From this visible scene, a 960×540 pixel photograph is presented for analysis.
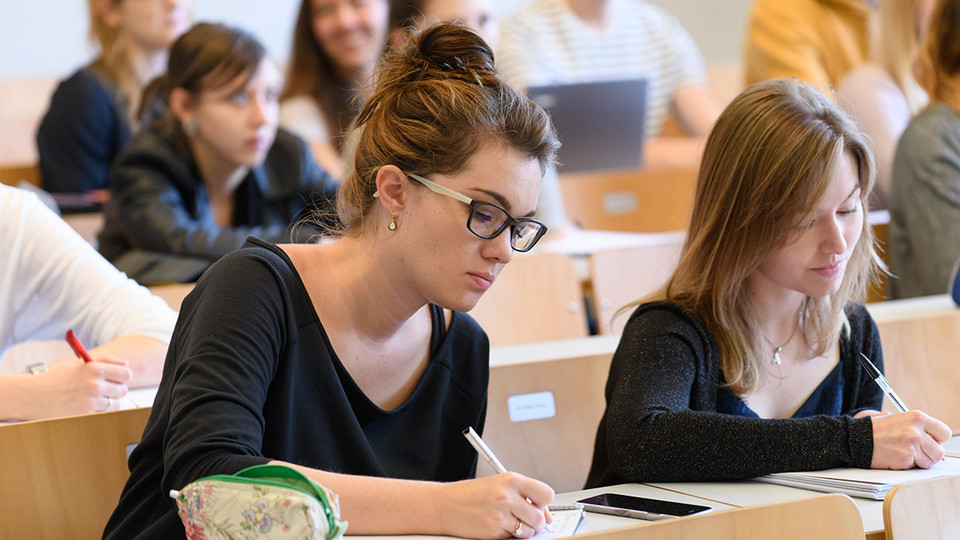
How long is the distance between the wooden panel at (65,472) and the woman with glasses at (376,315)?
0.14 meters

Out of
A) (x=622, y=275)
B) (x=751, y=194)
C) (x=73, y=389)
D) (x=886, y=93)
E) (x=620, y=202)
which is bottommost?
(x=620, y=202)

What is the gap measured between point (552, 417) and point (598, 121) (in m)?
1.63

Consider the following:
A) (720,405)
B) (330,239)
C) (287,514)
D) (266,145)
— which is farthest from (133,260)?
(287,514)

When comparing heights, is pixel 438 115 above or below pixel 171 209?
above

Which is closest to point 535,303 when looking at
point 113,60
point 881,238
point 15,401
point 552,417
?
point 552,417

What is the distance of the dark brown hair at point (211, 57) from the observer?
253 cm

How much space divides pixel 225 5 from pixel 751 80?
2374mm

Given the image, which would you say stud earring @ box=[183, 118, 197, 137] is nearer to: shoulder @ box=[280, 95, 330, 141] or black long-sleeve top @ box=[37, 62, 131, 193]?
shoulder @ box=[280, 95, 330, 141]

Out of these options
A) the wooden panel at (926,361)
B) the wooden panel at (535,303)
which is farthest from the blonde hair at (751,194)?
the wooden panel at (535,303)

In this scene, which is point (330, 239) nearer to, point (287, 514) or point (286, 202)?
point (287, 514)

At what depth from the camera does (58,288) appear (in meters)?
1.64

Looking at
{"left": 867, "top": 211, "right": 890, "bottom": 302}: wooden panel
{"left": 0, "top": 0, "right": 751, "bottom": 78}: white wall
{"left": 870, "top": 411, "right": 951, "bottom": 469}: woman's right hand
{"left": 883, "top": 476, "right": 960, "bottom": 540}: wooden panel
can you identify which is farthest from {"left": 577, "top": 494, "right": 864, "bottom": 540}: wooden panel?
{"left": 0, "top": 0, "right": 751, "bottom": 78}: white wall

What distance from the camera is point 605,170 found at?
3.39 meters

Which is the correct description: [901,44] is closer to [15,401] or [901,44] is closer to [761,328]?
[761,328]
